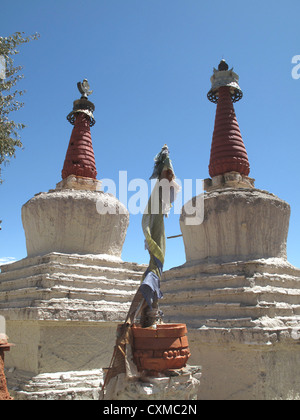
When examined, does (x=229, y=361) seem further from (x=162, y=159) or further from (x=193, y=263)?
(x=162, y=159)

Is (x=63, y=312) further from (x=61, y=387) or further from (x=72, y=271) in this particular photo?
(x=61, y=387)

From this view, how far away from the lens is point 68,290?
29.9ft

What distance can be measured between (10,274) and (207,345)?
6.34 meters

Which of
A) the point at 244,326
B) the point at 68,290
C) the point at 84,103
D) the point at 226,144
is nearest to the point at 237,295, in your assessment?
the point at 244,326

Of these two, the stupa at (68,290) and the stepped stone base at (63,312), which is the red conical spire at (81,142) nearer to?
the stupa at (68,290)

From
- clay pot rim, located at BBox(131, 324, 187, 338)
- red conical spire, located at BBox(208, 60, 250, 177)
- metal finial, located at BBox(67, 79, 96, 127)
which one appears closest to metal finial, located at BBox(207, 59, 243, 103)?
red conical spire, located at BBox(208, 60, 250, 177)

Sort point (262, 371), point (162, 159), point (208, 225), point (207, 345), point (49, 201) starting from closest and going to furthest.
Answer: point (162, 159) < point (262, 371) < point (207, 345) < point (208, 225) < point (49, 201)

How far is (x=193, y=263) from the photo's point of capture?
9859 mm

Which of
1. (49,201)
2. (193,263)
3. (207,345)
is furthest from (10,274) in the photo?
(207,345)

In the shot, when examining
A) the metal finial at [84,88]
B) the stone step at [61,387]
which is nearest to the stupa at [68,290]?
the stone step at [61,387]

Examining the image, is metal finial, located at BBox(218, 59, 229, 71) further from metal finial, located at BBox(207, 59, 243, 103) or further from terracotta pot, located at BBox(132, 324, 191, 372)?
terracotta pot, located at BBox(132, 324, 191, 372)

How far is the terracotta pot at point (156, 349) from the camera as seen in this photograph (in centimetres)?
474

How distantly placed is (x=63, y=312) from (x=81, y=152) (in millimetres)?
6241

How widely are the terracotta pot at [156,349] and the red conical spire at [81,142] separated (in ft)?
28.0
